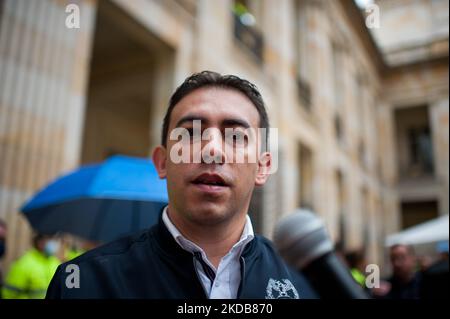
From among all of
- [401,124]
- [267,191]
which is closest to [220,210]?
[267,191]

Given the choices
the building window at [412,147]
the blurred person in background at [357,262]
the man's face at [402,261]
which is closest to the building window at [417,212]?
the building window at [412,147]

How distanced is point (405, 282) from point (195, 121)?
172 inches

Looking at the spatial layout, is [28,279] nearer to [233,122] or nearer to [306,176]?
[233,122]

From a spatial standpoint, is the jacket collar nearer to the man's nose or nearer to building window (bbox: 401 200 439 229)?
the man's nose

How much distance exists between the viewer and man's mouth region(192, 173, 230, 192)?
1013 mm

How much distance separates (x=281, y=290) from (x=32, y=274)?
352 centimetres

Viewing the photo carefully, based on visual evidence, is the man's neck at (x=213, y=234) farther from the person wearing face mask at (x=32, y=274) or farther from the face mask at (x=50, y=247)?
the face mask at (x=50, y=247)

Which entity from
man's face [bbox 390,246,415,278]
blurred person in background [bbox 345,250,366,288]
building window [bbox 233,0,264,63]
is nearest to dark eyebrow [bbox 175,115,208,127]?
man's face [bbox 390,246,415,278]

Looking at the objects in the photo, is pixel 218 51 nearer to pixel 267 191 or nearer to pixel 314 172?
pixel 267 191

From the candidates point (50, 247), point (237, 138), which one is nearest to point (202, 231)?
point (237, 138)

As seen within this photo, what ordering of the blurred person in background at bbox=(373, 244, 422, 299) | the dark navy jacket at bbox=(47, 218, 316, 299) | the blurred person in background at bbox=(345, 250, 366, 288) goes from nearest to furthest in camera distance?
1. the dark navy jacket at bbox=(47, 218, 316, 299)
2. the blurred person in background at bbox=(373, 244, 422, 299)
3. the blurred person in background at bbox=(345, 250, 366, 288)

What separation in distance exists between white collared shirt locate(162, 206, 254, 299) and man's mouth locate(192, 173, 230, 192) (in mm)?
169

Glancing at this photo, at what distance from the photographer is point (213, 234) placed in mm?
1107

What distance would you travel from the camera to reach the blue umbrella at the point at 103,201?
3.11 m
